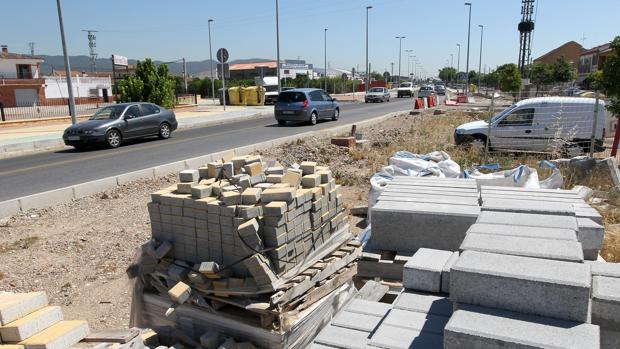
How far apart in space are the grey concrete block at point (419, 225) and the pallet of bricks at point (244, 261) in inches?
27.5

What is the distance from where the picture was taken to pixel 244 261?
4457 mm

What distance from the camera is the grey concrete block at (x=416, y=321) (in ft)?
9.45

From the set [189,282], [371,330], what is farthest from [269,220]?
[371,330]

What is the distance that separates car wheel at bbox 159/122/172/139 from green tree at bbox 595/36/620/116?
15092 mm

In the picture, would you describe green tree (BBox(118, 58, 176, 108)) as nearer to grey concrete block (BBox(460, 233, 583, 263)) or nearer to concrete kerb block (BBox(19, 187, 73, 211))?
concrete kerb block (BBox(19, 187, 73, 211))

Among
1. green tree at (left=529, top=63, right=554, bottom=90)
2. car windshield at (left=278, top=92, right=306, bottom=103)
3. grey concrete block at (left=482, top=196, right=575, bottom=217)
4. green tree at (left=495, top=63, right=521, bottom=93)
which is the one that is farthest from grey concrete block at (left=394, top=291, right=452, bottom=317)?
green tree at (left=529, top=63, right=554, bottom=90)

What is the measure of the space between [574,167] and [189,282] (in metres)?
8.11

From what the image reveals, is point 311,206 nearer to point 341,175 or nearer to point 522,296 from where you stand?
point 522,296

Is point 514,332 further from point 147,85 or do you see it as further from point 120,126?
point 147,85

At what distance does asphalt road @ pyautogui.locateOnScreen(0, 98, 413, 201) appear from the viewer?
37.1ft

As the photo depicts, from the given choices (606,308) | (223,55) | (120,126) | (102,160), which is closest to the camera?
(606,308)

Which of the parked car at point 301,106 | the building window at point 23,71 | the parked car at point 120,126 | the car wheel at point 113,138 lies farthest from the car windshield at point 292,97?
the building window at point 23,71

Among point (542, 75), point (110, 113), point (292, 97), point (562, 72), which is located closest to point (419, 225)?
point (110, 113)

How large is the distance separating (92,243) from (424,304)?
5957mm
